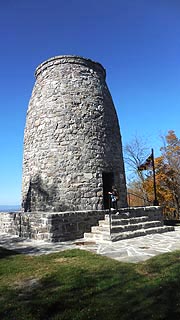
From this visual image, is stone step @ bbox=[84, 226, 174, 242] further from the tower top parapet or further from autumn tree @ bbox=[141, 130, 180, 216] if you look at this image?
autumn tree @ bbox=[141, 130, 180, 216]

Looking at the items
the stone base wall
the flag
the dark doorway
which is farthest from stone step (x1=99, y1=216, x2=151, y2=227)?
the flag

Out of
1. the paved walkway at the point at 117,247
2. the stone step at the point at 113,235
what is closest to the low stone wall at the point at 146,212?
the stone step at the point at 113,235

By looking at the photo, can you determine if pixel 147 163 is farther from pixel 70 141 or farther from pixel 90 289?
pixel 90 289

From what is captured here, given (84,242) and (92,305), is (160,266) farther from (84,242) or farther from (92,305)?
(84,242)

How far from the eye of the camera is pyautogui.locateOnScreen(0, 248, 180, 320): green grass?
12.5 ft

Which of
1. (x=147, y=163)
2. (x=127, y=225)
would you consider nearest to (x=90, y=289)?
(x=127, y=225)

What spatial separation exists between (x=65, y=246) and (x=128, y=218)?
3599 millimetres

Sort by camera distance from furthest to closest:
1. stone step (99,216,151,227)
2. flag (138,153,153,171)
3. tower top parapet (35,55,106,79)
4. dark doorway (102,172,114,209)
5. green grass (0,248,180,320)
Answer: flag (138,153,153,171), tower top parapet (35,55,106,79), dark doorway (102,172,114,209), stone step (99,216,151,227), green grass (0,248,180,320)

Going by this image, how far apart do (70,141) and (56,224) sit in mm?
4005

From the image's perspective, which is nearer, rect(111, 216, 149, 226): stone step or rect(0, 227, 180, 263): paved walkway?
rect(0, 227, 180, 263): paved walkway

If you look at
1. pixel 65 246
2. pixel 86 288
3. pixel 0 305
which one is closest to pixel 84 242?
pixel 65 246

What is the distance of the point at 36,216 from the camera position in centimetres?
1068

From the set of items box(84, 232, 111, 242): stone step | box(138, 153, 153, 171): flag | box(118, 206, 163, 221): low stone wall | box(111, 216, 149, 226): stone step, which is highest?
box(138, 153, 153, 171): flag

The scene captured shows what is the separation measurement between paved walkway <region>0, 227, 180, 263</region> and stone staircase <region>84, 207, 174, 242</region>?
39cm
